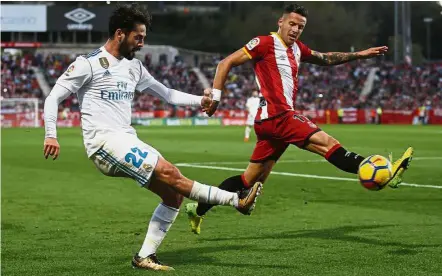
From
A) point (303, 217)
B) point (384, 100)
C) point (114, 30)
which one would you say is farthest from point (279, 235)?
point (384, 100)

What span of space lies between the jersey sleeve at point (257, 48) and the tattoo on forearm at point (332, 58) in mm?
867

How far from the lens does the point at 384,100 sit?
66625 millimetres

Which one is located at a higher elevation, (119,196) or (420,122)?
(119,196)

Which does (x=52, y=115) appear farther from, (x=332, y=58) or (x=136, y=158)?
(x=332, y=58)

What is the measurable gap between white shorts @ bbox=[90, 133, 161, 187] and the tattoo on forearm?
359cm

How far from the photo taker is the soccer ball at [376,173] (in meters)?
8.30

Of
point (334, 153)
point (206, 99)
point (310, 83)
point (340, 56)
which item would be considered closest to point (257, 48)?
point (340, 56)

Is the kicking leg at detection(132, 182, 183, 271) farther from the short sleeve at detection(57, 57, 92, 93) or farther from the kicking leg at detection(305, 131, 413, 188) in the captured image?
the kicking leg at detection(305, 131, 413, 188)

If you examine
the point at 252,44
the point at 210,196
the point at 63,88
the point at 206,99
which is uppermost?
the point at 252,44

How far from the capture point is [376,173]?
27.3ft

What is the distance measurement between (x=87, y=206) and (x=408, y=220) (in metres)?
5.08

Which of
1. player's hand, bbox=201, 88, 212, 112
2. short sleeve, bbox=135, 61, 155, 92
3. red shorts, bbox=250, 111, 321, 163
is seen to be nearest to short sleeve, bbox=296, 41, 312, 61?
red shorts, bbox=250, 111, 321, 163

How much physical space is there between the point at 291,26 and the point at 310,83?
61893 millimetres

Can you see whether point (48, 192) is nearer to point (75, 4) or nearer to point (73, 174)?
point (73, 174)
